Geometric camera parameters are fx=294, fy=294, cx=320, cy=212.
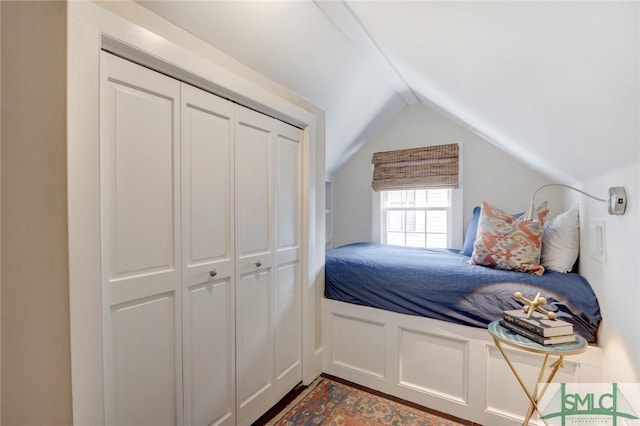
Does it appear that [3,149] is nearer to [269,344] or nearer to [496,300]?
[269,344]

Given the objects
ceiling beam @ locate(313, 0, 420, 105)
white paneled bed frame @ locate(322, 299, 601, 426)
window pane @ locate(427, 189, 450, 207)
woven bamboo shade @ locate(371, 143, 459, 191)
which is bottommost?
white paneled bed frame @ locate(322, 299, 601, 426)

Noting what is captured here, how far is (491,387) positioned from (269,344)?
4.30 feet

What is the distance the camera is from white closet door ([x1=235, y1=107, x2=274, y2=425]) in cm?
161

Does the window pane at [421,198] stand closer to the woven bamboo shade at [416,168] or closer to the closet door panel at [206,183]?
the woven bamboo shade at [416,168]

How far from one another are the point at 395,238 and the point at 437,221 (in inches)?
18.8

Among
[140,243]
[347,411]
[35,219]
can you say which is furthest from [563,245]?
[35,219]

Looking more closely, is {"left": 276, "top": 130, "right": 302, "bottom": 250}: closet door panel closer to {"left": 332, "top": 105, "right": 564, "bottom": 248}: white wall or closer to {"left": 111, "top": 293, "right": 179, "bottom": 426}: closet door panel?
{"left": 111, "top": 293, "right": 179, "bottom": 426}: closet door panel

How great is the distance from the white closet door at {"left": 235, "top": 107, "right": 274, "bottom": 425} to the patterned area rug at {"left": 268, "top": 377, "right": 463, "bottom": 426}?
0.20 m

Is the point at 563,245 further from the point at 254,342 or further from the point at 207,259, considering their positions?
the point at 207,259

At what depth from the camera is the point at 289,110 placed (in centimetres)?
184

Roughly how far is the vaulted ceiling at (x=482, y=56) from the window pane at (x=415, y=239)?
1.41 meters

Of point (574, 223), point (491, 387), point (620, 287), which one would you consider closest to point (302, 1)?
point (620, 287)

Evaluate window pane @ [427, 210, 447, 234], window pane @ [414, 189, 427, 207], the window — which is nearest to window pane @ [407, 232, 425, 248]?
the window

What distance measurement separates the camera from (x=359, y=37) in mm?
1701
